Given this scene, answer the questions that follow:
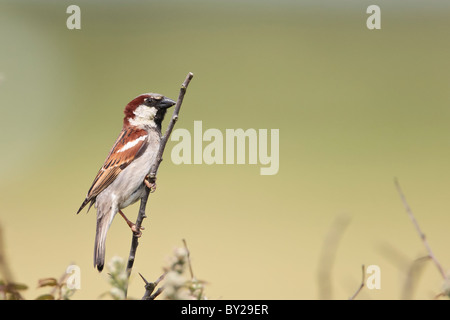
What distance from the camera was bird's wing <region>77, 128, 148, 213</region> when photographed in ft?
6.16

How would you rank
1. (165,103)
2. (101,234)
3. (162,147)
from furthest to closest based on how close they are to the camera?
(165,103) → (101,234) → (162,147)

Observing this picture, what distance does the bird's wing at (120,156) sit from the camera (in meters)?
1.88

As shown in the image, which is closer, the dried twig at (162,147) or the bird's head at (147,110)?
the dried twig at (162,147)

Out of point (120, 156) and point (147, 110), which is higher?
point (147, 110)

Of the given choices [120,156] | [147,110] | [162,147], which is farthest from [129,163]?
[162,147]

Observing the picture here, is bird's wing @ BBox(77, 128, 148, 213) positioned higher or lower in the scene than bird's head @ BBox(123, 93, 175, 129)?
lower

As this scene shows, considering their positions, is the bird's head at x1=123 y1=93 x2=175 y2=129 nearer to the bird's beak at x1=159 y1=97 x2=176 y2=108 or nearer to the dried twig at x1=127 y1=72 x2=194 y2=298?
the bird's beak at x1=159 y1=97 x2=176 y2=108

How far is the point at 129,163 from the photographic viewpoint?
1.97 metres

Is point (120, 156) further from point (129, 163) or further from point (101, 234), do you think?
point (101, 234)

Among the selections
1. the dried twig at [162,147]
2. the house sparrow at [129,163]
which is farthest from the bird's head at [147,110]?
the dried twig at [162,147]

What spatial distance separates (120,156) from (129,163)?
0.15 feet

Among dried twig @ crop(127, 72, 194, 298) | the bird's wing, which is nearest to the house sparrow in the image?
the bird's wing

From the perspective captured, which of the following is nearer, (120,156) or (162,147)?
(162,147)

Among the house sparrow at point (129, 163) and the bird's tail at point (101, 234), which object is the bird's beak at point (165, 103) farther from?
the bird's tail at point (101, 234)
